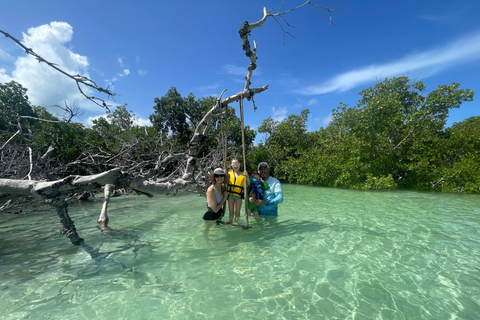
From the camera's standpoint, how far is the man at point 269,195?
547 centimetres

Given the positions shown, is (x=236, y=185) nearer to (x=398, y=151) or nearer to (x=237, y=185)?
(x=237, y=185)

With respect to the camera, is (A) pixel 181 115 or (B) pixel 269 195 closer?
(B) pixel 269 195

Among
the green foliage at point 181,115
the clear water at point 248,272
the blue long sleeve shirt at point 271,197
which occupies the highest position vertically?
the green foliage at point 181,115

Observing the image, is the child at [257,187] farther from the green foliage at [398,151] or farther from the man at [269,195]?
the green foliage at [398,151]

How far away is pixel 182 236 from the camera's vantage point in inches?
207

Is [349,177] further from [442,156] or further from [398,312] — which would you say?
[398,312]

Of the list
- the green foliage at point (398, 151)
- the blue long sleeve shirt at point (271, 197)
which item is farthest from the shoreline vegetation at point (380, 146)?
the blue long sleeve shirt at point (271, 197)

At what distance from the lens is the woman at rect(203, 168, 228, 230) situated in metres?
4.67

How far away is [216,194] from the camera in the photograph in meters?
4.97

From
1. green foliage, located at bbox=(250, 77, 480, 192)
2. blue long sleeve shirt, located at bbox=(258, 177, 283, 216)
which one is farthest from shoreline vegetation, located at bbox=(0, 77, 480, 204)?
blue long sleeve shirt, located at bbox=(258, 177, 283, 216)

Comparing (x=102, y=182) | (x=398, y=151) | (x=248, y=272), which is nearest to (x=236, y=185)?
(x=248, y=272)

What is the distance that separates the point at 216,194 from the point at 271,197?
1568 mm

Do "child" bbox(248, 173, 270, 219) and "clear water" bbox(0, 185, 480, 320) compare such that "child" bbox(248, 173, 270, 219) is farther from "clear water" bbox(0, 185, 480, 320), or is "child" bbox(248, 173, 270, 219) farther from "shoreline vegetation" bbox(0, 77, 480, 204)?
"shoreline vegetation" bbox(0, 77, 480, 204)

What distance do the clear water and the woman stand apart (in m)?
0.42
